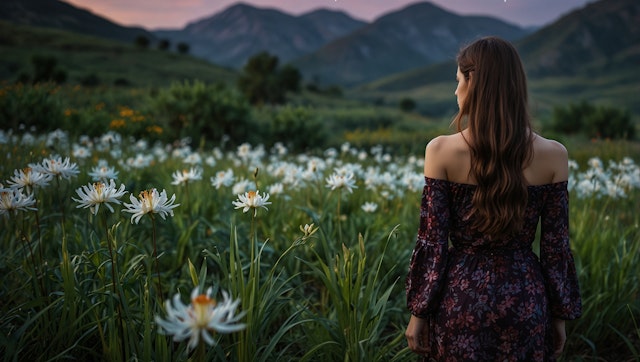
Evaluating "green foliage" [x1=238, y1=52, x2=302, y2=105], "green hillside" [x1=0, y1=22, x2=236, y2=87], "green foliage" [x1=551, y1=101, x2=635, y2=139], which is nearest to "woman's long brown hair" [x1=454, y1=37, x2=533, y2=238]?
"green foliage" [x1=551, y1=101, x2=635, y2=139]

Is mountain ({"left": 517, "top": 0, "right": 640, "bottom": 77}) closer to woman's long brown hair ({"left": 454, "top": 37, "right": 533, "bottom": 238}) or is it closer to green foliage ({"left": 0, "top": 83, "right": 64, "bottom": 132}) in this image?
green foliage ({"left": 0, "top": 83, "right": 64, "bottom": 132})

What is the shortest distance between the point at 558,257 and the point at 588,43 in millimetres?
191362

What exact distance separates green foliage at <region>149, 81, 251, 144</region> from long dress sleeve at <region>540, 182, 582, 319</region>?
430 inches

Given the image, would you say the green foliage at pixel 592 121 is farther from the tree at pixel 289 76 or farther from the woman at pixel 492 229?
the tree at pixel 289 76

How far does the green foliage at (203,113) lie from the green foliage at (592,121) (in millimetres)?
13096

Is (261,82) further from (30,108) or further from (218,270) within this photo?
(218,270)

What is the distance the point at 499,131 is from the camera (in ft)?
5.34

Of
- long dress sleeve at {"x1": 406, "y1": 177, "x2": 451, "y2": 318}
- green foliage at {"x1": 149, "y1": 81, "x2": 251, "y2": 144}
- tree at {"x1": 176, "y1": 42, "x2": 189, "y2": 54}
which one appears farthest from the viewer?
tree at {"x1": 176, "y1": 42, "x2": 189, "y2": 54}

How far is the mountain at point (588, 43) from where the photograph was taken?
146 metres

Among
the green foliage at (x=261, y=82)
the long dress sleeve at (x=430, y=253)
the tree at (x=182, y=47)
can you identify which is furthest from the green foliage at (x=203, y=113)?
the tree at (x=182, y=47)

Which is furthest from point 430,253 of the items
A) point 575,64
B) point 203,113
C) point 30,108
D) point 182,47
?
point 575,64

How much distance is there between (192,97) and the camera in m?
12.6

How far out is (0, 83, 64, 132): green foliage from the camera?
7590 millimetres

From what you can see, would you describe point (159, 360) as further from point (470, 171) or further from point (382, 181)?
point (382, 181)
